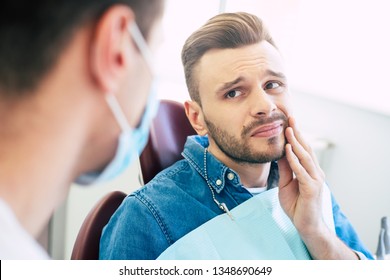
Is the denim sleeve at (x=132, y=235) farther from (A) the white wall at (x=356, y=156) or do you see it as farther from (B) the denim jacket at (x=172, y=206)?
(A) the white wall at (x=356, y=156)

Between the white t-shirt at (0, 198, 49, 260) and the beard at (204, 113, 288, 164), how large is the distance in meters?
0.41

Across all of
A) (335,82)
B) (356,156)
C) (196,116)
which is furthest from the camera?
(356,156)

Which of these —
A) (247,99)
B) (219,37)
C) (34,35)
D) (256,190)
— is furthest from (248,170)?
(34,35)

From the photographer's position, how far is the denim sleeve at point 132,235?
0.60 meters

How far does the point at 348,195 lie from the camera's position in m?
1.11

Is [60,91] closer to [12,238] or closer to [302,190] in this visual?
[12,238]

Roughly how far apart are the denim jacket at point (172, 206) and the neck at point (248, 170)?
0.7 inches

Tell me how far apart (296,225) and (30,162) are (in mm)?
472

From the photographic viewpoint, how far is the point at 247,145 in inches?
27.1

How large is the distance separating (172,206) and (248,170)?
0.17 metres

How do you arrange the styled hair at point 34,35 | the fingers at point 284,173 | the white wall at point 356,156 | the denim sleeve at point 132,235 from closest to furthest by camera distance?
the styled hair at point 34,35
the denim sleeve at point 132,235
the fingers at point 284,173
the white wall at point 356,156

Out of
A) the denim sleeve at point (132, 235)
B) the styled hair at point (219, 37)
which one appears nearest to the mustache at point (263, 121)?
the styled hair at point (219, 37)

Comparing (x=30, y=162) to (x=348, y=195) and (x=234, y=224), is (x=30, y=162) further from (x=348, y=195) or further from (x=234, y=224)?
(x=348, y=195)
